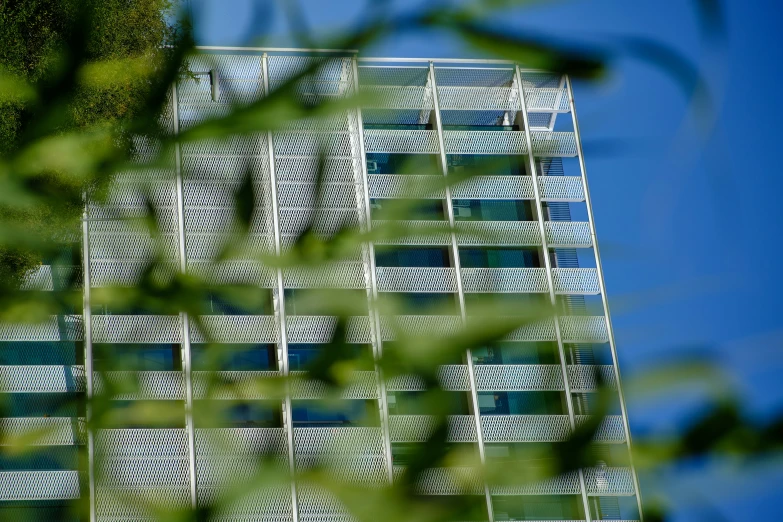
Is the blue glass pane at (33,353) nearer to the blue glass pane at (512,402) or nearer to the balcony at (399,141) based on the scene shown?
the balcony at (399,141)

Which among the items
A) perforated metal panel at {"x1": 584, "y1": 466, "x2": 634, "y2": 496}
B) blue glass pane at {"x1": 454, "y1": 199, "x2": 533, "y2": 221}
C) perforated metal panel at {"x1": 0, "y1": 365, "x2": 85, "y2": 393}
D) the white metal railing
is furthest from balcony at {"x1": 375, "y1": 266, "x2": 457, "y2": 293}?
perforated metal panel at {"x1": 0, "y1": 365, "x2": 85, "y2": 393}

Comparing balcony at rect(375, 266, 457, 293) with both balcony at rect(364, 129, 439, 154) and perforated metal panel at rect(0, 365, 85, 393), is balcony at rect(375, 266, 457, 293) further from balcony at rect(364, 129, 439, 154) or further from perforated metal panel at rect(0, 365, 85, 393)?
perforated metal panel at rect(0, 365, 85, 393)

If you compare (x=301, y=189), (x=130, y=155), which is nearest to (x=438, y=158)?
(x=301, y=189)

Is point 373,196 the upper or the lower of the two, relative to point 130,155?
upper

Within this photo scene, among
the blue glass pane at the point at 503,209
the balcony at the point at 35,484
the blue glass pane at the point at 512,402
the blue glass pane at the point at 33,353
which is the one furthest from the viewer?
A: the blue glass pane at the point at 503,209

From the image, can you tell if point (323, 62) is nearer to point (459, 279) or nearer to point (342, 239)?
point (342, 239)

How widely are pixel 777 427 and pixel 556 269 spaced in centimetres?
1983

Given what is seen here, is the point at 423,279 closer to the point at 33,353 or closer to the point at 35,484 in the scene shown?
the point at 33,353

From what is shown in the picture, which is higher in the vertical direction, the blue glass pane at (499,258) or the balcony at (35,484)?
the blue glass pane at (499,258)

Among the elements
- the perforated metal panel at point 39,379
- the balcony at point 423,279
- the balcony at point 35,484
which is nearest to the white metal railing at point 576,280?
the balcony at point 423,279

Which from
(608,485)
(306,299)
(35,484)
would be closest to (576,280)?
(608,485)

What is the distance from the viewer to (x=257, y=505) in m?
15.3

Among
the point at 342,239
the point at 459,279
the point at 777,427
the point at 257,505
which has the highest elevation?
the point at 459,279

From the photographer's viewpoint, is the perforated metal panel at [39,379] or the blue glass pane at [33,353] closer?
the perforated metal panel at [39,379]
